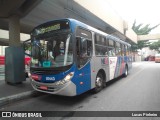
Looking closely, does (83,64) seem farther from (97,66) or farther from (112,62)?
(112,62)

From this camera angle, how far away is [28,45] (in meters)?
7.07

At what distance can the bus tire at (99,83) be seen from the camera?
7.16 meters

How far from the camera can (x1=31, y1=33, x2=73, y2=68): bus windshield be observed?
17.9 feet

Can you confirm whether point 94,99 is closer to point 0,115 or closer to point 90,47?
point 90,47

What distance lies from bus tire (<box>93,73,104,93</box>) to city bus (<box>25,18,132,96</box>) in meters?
0.04

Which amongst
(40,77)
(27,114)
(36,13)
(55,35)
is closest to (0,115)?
(27,114)

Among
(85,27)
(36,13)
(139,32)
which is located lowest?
(85,27)

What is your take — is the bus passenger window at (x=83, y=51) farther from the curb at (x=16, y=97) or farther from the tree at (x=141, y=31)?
the tree at (x=141, y=31)

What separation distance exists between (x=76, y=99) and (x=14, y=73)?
392 cm

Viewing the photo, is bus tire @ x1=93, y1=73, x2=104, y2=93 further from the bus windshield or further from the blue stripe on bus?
the bus windshield

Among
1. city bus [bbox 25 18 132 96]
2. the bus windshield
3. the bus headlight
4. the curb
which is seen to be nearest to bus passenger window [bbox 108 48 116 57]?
city bus [bbox 25 18 132 96]

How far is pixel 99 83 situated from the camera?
7.46 metres

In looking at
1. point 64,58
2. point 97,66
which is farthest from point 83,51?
point 97,66

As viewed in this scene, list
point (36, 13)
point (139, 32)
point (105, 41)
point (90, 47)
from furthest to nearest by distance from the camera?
point (139, 32) → point (36, 13) → point (105, 41) → point (90, 47)
